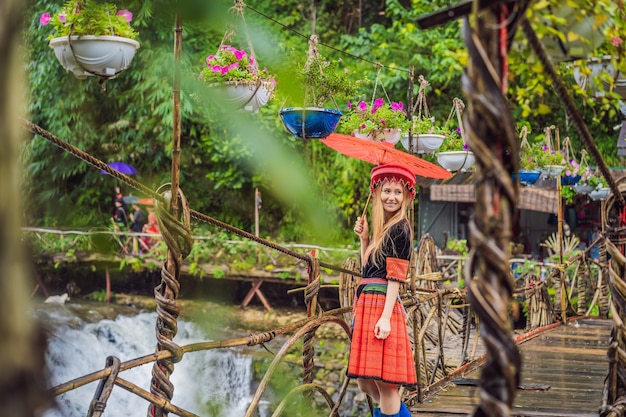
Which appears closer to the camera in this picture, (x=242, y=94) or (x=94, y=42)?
(x=94, y=42)

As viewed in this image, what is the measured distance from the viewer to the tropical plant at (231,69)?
17.4 ft

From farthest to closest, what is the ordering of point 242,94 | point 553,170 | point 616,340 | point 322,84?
point 553,170
point 322,84
point 242,94
point 616,340

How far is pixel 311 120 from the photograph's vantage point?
4949 mm

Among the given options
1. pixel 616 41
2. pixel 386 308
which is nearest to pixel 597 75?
pixel 616 41

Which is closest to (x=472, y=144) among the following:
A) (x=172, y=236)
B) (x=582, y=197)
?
(x=172, y=236)

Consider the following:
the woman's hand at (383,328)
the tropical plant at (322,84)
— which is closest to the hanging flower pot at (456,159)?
the tropical plant at (322,84)

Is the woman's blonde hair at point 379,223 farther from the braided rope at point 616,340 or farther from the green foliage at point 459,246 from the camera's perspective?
the green foliage at point 459,246

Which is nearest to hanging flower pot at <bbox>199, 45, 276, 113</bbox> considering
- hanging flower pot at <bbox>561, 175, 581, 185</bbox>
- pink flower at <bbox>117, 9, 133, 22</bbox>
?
pink flower at <bbox>117, 9, 133, 22</bbox>

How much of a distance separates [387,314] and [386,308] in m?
0.03

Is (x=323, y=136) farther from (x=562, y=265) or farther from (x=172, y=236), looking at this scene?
(x=562, y=265)

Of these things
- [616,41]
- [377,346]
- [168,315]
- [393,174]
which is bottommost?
[377,346]

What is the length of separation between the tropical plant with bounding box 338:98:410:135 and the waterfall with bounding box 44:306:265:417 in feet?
22.6

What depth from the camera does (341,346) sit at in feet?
45.9

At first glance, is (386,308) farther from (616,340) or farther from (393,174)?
(616,340)
